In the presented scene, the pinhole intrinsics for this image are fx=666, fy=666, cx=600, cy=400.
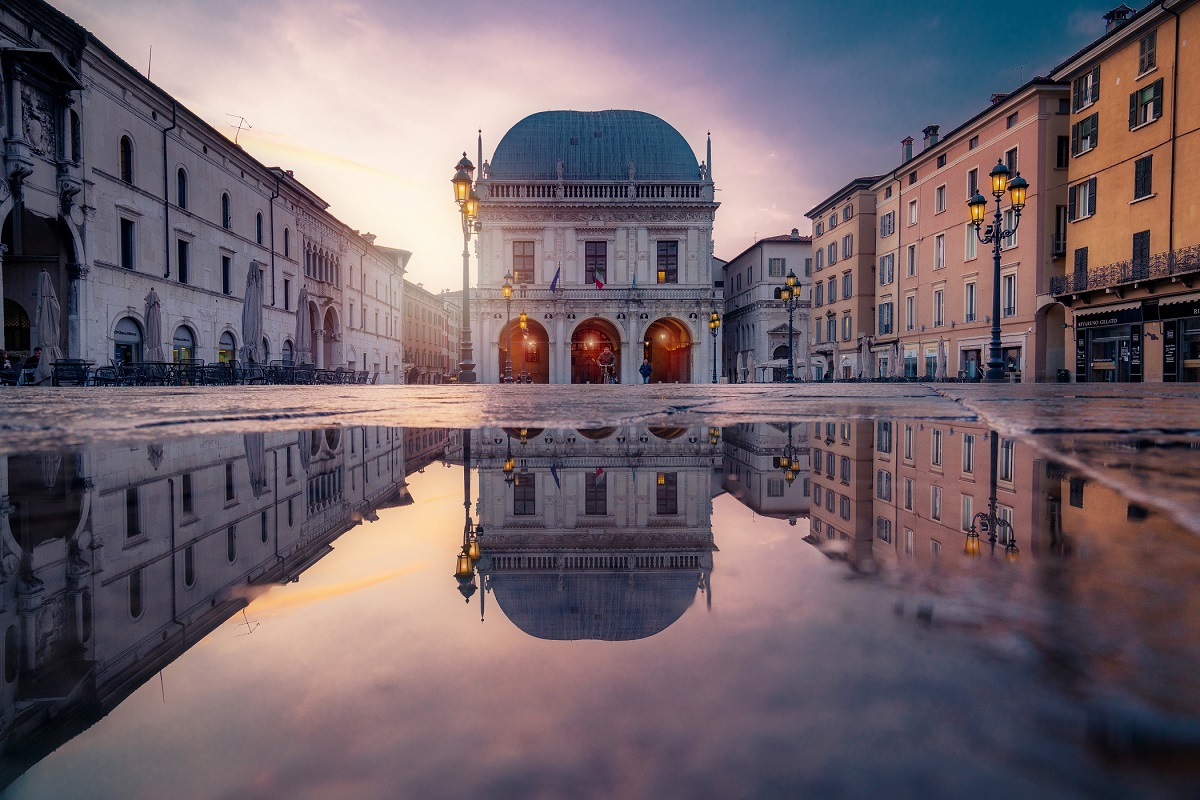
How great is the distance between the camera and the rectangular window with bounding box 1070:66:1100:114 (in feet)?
80.0

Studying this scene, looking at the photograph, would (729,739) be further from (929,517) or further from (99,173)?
(99,173)

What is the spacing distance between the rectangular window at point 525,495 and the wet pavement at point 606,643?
20 millimetres

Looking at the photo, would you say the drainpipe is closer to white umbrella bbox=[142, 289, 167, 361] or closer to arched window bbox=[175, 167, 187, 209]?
arched window bbox=[175, 167, 187, 209]

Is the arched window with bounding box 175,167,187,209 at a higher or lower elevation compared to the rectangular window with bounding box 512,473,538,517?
higher

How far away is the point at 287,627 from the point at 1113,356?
29.7 m

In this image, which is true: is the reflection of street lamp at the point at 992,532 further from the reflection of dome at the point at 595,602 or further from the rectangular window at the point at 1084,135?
the rectangular window at the point at 1084,135

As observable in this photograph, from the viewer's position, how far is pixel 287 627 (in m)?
0.75

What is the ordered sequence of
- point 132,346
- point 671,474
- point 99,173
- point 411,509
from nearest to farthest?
point 411,509, point 671,474, point 99,173, point 132,346

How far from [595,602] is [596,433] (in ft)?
7.32

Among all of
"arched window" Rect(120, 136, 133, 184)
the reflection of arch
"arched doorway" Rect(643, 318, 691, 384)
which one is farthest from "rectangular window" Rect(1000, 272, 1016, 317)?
"arched window" Rect(120, 136, 133, 184)

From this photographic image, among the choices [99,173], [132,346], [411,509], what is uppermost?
[99,173]

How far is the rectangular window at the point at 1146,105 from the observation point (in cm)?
2155

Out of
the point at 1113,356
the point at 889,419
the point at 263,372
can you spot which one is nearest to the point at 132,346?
the point at 263,372

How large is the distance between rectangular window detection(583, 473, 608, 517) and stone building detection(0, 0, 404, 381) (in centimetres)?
1837
